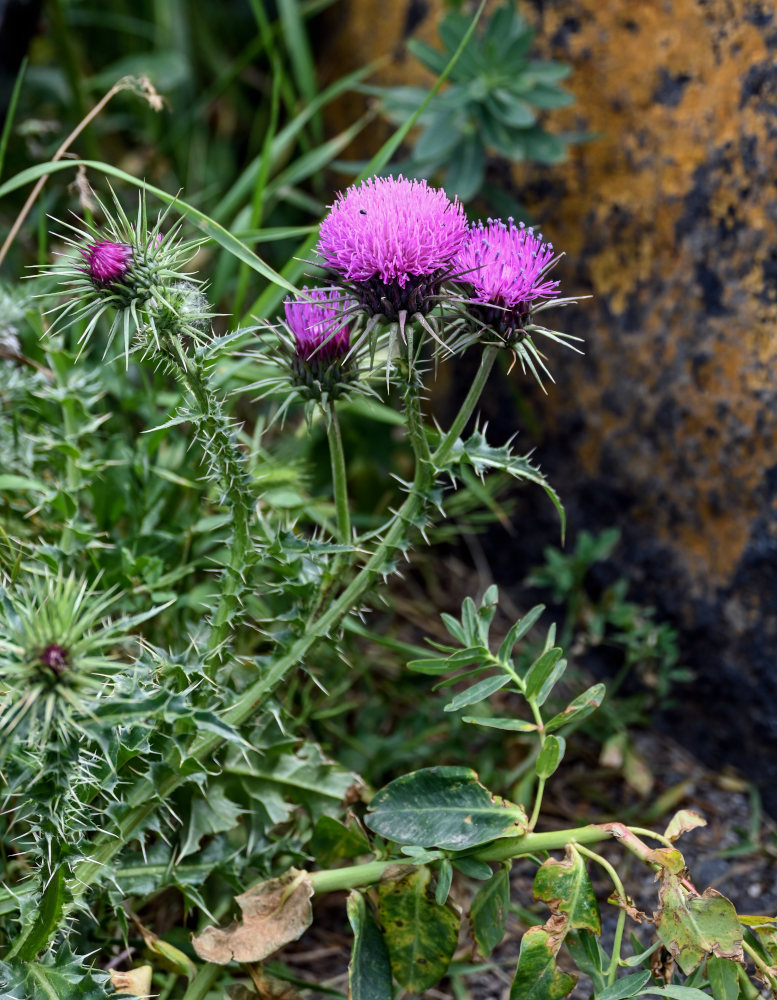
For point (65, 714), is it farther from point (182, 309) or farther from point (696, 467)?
point (696, 467)

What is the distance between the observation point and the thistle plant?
1231mm

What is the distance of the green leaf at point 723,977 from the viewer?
1.24 meters

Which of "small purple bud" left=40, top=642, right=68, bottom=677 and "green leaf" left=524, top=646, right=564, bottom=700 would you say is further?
"green leaf" left=524, top=646, right=564, bottom=700

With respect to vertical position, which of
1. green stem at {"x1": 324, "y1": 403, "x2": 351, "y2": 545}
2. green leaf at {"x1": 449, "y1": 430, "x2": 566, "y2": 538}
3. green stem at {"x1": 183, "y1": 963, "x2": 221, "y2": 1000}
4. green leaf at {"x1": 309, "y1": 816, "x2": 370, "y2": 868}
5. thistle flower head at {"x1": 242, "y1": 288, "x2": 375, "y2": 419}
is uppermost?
A: thistle flower head at {"x1": 242, "y1": 288, "x2": 375, "y2": 419}

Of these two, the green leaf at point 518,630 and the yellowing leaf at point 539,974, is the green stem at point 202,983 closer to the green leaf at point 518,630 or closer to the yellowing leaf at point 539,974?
the yellowing leaf at point 539,974

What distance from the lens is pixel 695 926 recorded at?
125 cm

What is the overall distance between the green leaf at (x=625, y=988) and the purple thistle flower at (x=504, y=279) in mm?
845

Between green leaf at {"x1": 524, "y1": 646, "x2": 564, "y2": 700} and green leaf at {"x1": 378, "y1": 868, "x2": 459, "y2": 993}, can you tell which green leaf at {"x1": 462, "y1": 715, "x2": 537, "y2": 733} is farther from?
green leaf at {"x1": 378, "y1": 868, "x2": 459, "y2": 993}

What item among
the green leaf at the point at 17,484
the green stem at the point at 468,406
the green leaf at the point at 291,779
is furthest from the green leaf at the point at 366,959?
the green leaf at the point at 17,484

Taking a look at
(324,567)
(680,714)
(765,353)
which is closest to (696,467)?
(765,353)

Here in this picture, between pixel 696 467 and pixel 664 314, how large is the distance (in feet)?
1.12

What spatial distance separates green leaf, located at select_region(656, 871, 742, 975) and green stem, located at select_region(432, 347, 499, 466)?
65 centimetres

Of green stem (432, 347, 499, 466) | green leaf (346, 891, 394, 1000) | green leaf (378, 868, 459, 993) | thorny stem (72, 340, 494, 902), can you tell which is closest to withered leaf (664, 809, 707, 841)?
thorny stem (72, 340, 494, 902)

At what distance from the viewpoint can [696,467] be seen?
204 cm
